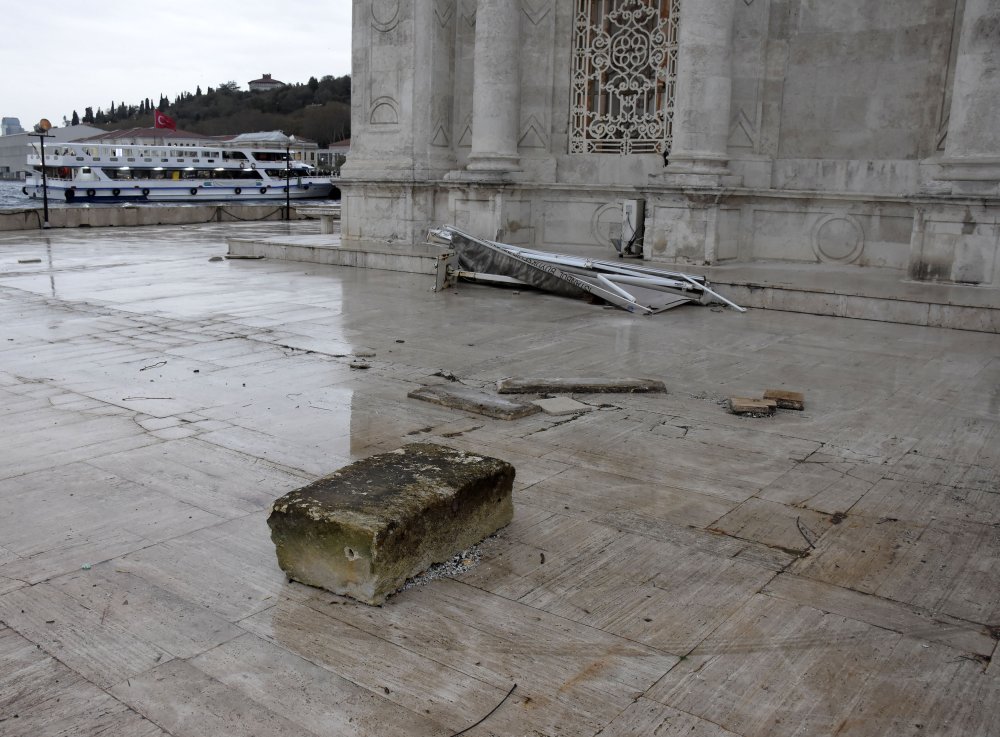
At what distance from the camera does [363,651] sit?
12.0 feet

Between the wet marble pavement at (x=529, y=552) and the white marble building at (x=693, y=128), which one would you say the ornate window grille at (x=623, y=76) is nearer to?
the white marble building at (x=693, y=128)

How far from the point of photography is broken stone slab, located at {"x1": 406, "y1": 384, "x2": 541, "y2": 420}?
7.11 m

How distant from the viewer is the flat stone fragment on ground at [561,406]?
7.27m

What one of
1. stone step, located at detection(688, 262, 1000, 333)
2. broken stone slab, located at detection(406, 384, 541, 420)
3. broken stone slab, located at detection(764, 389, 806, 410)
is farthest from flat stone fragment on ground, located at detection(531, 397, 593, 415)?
stone step, located at detection(688, 262, 1000, 333)

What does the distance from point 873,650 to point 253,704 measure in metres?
2.46

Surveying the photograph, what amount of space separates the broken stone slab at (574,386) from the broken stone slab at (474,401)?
0.29m

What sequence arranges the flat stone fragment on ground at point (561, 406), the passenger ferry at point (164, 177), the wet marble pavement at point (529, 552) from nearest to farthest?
1. the wet marble pavement at point (529, 552)
2. the flat stone fragment on ground at point (561, 406)
3. the passenger ferry at point (164, 177)

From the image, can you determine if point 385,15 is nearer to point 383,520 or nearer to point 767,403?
point 767,403

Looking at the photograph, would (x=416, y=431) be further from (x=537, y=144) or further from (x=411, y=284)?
(x=537, y=144)

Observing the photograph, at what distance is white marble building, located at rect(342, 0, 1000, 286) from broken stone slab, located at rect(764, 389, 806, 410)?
6669 mm

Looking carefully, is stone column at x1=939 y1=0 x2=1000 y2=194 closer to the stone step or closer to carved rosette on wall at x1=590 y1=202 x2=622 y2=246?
the stone step

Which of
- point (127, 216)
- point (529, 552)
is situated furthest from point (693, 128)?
point (127, 216)

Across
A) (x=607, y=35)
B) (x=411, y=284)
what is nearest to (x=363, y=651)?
(x=411, y=284)

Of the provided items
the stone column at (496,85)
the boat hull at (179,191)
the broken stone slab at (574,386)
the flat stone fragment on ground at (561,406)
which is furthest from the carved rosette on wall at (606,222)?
the boat hull at (179,191)
